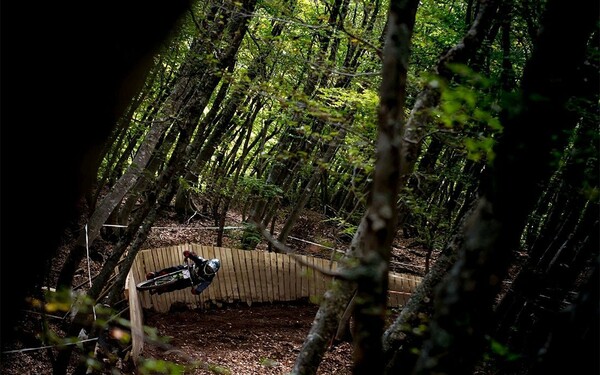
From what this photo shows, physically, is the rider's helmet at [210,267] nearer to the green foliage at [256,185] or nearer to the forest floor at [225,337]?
the forest floor at [225,337]

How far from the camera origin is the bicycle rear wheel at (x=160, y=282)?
373 inches

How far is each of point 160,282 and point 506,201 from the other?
9062mm

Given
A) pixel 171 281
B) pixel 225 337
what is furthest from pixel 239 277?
pixel 171 281

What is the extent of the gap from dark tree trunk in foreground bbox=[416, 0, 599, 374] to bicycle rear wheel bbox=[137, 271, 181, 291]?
8638 mm

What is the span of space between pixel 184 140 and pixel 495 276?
5.67 metres

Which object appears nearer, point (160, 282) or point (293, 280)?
point (160, 282)

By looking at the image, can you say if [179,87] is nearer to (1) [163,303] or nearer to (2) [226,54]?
(2) [226,54]

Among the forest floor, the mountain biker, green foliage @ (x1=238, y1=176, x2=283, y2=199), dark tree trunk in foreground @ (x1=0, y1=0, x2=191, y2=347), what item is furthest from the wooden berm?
dark tree trunk in foreground @ (x1=0, y1=0, x2=191, y2=347)

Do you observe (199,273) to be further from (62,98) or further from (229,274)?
(62,98)

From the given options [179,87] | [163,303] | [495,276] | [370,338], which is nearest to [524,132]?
[495,276]

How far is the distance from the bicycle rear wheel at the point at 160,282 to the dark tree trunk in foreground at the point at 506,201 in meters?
8.64

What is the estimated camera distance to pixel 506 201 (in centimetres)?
162

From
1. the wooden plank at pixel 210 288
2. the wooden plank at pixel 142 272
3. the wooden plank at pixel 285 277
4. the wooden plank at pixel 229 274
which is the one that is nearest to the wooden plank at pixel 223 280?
the wooden plank at pixel 229 274

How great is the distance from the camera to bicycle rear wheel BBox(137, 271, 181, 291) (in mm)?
9469
